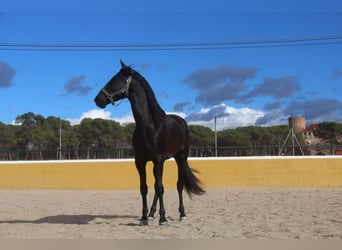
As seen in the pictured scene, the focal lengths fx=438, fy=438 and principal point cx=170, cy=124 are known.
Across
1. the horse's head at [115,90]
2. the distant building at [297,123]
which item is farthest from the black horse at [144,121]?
the distant building at [297,123]

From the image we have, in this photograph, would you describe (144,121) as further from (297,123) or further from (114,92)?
(297,123)

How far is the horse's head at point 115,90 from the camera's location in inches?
258

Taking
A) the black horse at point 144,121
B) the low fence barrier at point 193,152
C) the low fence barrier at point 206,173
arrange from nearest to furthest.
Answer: the black horse at point 144,121 < the low fence barrier at point 206,173 < the low fence barrier at point 193,152

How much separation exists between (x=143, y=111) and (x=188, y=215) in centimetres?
229

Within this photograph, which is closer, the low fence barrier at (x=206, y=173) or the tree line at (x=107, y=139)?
the low fence barrier at (x=206, y=173)

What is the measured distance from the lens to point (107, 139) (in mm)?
21625

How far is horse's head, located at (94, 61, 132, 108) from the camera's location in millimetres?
6547

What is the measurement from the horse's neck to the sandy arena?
60.8 inches

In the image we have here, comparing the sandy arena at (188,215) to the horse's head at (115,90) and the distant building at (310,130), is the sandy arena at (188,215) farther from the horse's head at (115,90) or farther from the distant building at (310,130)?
the distant building at (310,130)

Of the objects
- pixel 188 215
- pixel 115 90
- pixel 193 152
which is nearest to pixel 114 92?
pixel 115 90

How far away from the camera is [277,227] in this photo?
20.2 ft

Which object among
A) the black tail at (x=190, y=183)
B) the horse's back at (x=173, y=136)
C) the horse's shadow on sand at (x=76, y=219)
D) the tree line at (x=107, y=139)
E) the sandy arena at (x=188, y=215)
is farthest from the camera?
the tree line at (x=107, y=139)

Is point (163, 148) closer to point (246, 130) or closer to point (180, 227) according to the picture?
point (180, 227)

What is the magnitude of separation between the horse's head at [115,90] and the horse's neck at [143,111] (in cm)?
15
